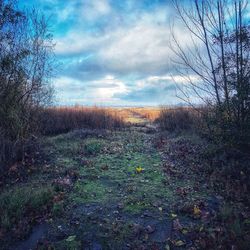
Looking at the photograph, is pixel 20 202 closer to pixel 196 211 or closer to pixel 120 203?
pixel 120 203

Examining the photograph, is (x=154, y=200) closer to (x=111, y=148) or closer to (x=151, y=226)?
(x=151, y=226)

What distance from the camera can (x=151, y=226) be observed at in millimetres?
5012

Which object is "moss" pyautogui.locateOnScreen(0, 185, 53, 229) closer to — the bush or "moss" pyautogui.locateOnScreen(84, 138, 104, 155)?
"moss" pyautogui.locateOnScreen(84, 138, 104, 155)

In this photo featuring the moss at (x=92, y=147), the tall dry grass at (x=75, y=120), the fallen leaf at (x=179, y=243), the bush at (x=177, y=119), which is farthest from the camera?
the tall dry grass at (x=75, y=120)

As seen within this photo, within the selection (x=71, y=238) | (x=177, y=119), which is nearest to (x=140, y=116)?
(x=177, y=119)

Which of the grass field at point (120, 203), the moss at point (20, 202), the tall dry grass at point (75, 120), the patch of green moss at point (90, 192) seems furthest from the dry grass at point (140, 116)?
the moss at point (20, 202)

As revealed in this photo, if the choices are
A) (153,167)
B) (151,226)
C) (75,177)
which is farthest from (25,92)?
(151,226)

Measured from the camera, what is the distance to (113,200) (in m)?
6.13

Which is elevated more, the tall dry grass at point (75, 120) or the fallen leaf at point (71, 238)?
the tall dry grass at point (75, 120)

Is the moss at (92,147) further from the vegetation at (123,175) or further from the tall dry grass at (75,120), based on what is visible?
the tall dry grass at (75,120)

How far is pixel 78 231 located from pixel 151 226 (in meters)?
1.42

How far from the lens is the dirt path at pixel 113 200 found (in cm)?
466

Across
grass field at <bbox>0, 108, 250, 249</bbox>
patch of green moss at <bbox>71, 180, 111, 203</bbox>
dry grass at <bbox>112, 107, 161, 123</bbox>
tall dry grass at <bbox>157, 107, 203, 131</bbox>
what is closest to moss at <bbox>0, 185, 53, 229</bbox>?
grass field at <bbox>0, 108, 250, 249</bbox>

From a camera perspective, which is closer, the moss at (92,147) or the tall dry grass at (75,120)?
the moss at (92,147)
